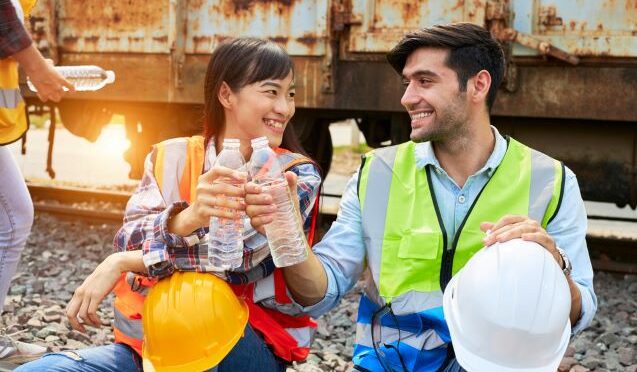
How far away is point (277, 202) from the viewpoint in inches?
92.4

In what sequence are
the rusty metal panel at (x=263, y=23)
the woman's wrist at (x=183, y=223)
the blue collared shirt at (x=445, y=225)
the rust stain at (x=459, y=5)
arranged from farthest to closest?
the rusty metal panel at (x=263, y=23), the rust stain at (x=459, y=5), the blue collared shirt at (x=445, y=225), the woman's wrist at (x=183, y=223)

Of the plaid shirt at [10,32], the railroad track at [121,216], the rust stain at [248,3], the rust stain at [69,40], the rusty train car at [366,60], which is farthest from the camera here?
the rust stain at [69,40]

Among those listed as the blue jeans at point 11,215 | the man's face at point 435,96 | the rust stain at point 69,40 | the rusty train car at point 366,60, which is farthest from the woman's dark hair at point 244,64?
the rust stain at point 69,40

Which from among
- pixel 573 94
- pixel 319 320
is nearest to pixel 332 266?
pixel 319 320

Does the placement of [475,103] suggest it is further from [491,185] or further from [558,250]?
[558,250]

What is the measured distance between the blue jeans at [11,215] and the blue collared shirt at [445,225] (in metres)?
1.39

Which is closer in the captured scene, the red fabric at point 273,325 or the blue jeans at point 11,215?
the red fabric at point 273,325

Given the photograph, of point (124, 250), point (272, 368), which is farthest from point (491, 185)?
point (124, 250)

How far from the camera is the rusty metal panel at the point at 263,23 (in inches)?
271

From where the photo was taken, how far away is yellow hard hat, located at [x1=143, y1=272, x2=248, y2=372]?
2.27 meters

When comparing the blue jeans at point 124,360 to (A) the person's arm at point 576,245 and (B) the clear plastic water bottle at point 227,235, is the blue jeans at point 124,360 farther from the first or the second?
(A) the person's arm at point 576,245

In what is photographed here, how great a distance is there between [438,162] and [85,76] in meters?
1.54

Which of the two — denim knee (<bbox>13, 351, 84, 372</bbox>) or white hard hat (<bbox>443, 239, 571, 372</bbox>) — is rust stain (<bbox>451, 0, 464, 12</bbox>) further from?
denim knee (<bbox>13, 351, 84, 372</bbox>)

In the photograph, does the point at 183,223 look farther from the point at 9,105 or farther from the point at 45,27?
the point at 45,27
